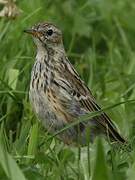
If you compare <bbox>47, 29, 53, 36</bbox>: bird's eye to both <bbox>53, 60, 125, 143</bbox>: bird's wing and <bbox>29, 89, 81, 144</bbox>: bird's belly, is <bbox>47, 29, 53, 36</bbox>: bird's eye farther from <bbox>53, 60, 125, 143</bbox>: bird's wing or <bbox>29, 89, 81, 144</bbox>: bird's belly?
<bbox>29, 89, 81, 144</bbox>: bird's belly

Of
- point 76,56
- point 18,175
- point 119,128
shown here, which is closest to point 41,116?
point 119,128

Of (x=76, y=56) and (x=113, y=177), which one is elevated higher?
(x=76, y=56)

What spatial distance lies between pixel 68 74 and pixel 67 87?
0.47ft

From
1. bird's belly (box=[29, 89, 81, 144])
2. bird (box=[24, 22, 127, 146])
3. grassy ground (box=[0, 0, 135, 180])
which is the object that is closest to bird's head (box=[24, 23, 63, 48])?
bird (box=[24, 22, 127, 146])

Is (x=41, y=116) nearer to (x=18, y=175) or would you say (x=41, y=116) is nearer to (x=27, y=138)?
(x=27, y=138)

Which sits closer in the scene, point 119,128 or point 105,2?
point 119,128

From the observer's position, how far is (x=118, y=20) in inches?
408

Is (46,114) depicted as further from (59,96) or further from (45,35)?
(45,35)

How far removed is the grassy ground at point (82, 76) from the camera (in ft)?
18.3

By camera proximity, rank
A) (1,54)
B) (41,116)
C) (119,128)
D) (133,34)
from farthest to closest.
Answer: (133,34) < (1,54) < (119,128) < (41,116)

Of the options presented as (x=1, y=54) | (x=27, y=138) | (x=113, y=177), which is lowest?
(x=113, y=177)

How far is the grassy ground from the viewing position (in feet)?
18.3

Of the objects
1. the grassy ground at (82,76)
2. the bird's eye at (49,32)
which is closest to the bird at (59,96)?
the bird's eye at (49,32)

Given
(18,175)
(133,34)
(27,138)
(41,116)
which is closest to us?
(18,175)
